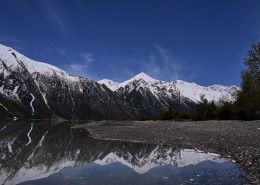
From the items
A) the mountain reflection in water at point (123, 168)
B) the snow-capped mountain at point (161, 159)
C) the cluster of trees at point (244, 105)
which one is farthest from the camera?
the cluster of trees at point (244, 105)

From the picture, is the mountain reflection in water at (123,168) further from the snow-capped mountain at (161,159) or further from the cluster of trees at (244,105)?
the cluster of trees at (244,105)

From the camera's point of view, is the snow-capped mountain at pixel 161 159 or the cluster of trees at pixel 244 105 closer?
the snow-capped mountain at pixel 161 159

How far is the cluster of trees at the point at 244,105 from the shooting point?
3809 centimetres

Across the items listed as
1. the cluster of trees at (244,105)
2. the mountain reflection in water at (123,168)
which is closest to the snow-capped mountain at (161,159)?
the mountain reflection in water at (123,168)

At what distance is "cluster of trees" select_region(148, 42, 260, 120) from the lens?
38.1 m

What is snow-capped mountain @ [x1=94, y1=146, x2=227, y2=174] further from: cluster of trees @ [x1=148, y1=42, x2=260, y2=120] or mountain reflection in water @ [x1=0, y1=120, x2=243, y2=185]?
cluster of trees @ [x1=148, y1=42, x2=260, y2=120]

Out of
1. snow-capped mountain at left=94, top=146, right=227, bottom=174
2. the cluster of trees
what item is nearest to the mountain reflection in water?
snow-capped mountain at left=94, top=146, right=227, bottom=174

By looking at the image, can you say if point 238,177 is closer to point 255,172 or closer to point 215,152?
point 255,172

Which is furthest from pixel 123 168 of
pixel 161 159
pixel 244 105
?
pixel 244 105

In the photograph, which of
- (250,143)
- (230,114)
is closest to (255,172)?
(250,143)

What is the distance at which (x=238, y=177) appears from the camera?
14961 mm

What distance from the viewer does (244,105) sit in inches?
2420

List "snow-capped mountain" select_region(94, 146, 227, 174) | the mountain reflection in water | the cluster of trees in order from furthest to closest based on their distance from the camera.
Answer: the cluster of trees < "snow-capped mountain" select_region(94, 146, 227, 174) < the mountain reflection in water

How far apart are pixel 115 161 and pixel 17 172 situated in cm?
703
